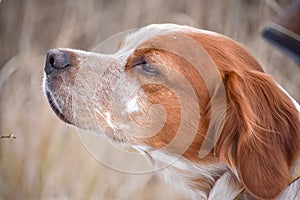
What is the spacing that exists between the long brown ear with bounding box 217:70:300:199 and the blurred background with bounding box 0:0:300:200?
0.42 m

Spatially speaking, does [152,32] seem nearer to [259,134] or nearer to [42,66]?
[259,134]

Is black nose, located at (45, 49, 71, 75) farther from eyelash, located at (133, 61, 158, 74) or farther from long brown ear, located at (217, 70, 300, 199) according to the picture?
long brown ear, located at (217, 70, 300, 199)

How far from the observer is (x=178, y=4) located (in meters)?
2.26

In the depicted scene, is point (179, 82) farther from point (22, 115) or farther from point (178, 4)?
point (178, 4)

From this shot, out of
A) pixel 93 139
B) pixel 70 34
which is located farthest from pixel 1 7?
pixel 93 139

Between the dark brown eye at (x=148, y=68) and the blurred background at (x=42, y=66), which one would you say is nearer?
the dark brown eye at (x=148, y=68)

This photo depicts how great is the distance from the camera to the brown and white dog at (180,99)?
4.01 ft

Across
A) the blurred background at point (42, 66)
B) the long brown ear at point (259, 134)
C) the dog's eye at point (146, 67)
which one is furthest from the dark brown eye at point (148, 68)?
the blurred background at point (42, 66)

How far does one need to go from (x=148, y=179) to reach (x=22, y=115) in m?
0.35

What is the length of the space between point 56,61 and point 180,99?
0.70 feet

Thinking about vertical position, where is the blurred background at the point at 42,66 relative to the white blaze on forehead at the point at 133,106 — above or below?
below

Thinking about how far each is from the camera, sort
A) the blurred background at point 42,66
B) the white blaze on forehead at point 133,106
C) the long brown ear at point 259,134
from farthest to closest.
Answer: the blurred background at point 42,66 < the white blaze on forehead at point 133,106 < the long brown ear at point 259,134

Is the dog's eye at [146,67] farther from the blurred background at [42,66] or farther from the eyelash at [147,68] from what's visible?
the blurred background at [42,66]

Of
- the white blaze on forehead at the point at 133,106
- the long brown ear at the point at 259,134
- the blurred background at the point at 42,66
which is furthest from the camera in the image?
the blurred background at the point at 42,66
